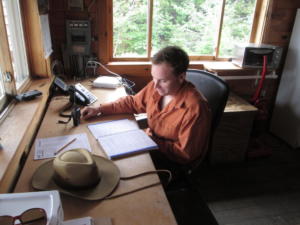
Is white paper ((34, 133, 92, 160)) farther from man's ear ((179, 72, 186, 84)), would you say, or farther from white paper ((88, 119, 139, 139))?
man's ear ((179, 72, 186, 84))

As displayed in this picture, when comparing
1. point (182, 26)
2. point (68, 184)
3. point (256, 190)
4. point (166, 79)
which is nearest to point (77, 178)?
point (68, 184)

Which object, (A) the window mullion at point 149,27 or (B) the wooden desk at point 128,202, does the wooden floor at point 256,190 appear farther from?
(A) the window mullion at point 149,27

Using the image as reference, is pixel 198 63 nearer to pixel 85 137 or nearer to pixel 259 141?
pixel 259 141

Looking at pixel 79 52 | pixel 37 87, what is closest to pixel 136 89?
pixel 79 52

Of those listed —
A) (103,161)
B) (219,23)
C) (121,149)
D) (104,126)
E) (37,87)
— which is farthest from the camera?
(219,23)

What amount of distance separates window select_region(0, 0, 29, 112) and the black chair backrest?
1089mm

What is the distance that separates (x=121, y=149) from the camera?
1239mm

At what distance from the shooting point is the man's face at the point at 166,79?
1.35 metres

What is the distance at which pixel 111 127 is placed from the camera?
4.87 feet

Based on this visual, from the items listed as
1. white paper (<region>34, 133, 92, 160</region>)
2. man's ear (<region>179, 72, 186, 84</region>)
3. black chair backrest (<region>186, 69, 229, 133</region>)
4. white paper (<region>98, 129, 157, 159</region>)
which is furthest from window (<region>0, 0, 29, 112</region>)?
black chair backrest (<region>186, 69, 229, 133</region>)

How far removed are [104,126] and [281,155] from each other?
203 cm

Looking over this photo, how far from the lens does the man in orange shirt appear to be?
1.30 metres

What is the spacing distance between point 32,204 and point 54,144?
586 mm

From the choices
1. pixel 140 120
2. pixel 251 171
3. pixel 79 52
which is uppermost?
pixel 79 52
